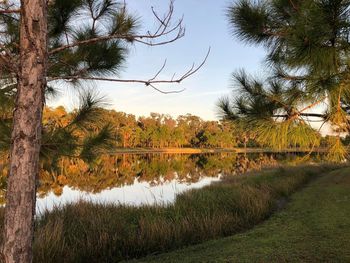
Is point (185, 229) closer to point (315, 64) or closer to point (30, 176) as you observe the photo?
point (315, 64)

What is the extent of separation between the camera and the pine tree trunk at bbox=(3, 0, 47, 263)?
2207 millimetres

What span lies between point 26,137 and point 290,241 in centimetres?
571

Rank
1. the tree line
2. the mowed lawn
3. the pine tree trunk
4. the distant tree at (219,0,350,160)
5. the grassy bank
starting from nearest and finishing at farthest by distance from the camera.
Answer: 1. the pine tree trunk
2. the distant tree at (219,0,350,160)
3. the mowed lawn
4. the grassy bank
5. the tree line

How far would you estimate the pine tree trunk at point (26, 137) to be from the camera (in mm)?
2207

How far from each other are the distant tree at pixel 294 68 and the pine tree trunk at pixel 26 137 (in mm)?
2494

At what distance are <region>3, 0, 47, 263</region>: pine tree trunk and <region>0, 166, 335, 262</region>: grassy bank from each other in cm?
377

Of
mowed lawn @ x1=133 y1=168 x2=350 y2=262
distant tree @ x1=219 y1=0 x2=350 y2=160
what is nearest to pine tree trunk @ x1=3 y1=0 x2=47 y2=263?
distant tree @ x1=219 y1=0 x2=350 y2=160

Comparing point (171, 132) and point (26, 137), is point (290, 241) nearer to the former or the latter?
point (26, 137)

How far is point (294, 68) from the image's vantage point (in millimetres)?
4719

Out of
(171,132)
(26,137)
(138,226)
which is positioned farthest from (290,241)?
(171,132)

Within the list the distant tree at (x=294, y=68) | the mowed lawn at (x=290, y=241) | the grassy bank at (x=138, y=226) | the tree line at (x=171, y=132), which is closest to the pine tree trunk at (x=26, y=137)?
the distant tree at (x=294, y=68)

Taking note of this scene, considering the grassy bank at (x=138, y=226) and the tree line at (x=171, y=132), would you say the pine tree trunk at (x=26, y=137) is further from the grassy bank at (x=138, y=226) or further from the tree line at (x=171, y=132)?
the tree line at (x=171, y=132)

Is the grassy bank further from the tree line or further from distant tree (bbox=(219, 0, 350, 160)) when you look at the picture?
the tree line

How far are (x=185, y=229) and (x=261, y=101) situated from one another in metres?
3.54
